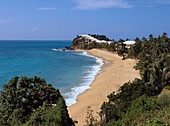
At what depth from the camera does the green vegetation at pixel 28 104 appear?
464 inches

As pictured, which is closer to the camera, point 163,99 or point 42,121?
point 42,121

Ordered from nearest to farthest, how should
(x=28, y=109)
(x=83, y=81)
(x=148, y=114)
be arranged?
(x=148, y=114) < (x=28, y=109) < (x=83, y=81)

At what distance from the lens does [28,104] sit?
14383mm

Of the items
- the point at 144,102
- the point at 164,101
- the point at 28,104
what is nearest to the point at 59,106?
the point at 28,104

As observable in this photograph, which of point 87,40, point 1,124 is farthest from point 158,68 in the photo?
point 87,40

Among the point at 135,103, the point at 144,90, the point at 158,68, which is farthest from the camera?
the point at 158,68

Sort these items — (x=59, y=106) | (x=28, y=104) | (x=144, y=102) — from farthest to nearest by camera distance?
(x=144, y=102)
(x=28, y=104)
(x=59, y=106)

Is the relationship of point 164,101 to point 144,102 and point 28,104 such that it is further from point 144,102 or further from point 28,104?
point 28,104

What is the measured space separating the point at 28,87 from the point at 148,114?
397 inches

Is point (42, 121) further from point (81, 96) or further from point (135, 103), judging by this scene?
point (81, 96)

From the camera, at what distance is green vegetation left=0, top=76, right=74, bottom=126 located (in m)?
11.8

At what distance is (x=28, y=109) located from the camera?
1419 centimetres

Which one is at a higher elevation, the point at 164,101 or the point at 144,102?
the point at 164,101

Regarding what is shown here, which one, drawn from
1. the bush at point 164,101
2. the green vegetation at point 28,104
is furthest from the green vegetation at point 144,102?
the green vegetation at point 28,104
